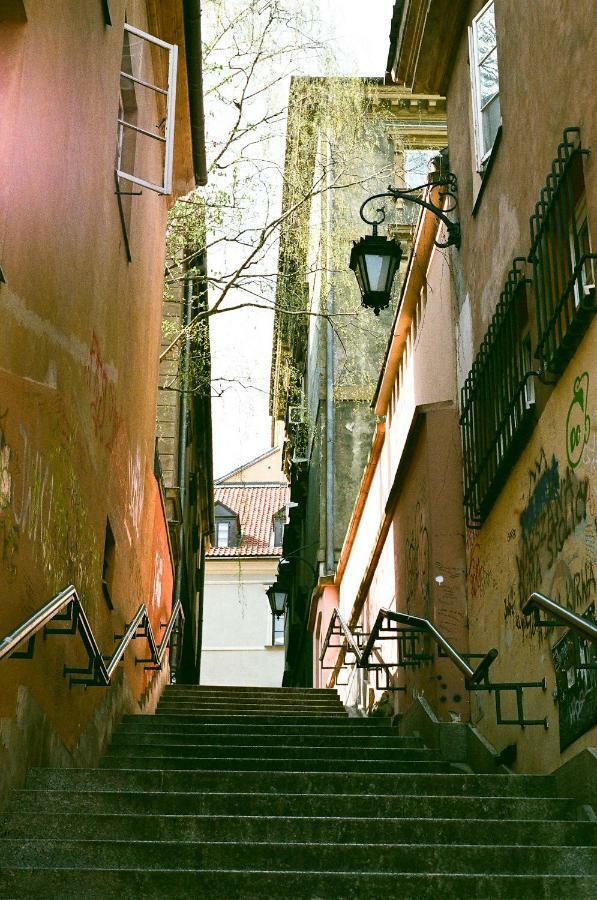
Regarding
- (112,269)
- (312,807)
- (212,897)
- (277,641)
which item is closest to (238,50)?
(112,269)

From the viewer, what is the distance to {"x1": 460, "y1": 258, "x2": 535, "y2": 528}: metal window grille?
340 inches

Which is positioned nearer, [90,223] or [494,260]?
[90,223]

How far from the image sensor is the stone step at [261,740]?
10070mm

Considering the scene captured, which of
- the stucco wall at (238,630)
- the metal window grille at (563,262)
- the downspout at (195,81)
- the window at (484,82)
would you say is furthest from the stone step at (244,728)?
the stucco wall at (238,630)

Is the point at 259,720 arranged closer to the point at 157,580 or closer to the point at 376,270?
the point at 376,270

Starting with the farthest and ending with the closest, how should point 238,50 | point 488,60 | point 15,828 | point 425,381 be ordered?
1. point 238,50
2. point 425,381
3. point 488,60
4. point 15,828

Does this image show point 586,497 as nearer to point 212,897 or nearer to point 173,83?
point 212,897

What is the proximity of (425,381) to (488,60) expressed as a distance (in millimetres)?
3698

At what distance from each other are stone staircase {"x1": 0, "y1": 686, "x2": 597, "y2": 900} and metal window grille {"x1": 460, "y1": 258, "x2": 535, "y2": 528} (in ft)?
7.44

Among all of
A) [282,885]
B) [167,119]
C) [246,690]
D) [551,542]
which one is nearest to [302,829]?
[282,885]

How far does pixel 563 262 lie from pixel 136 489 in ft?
20.3

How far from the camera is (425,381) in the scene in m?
13.6

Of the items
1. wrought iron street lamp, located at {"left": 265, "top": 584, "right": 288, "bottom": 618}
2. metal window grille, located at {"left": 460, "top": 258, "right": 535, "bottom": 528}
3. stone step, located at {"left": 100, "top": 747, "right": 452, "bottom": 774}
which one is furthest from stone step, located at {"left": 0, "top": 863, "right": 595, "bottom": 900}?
wrought iron street lamp, located at {"left": 265, "top": 584, "right": 288, "bottom": 618}

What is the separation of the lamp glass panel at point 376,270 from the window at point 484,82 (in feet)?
3.88
